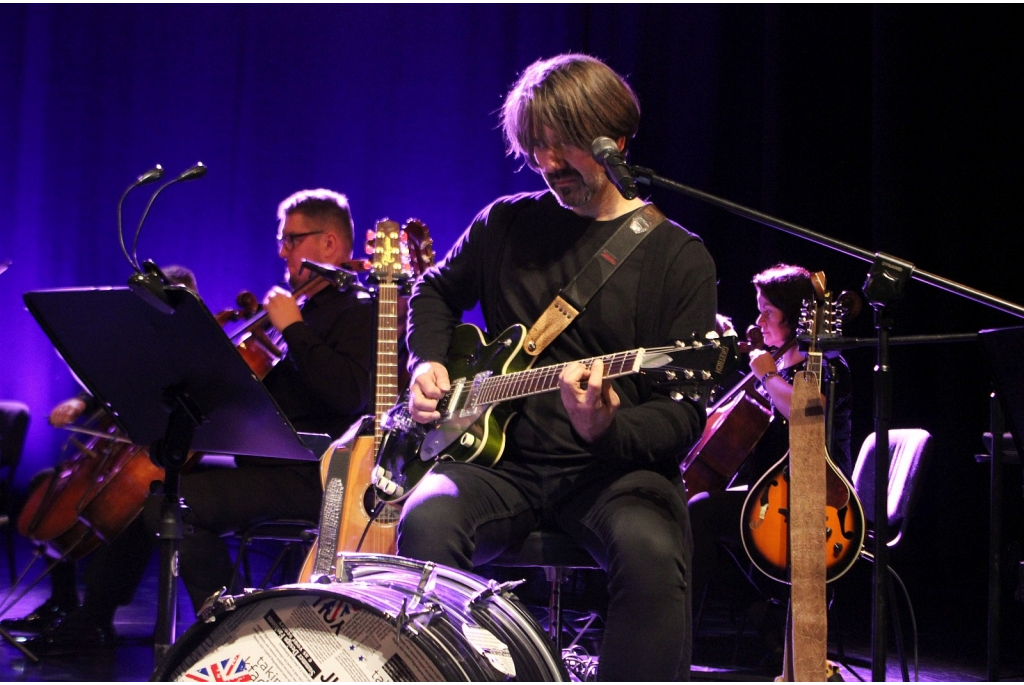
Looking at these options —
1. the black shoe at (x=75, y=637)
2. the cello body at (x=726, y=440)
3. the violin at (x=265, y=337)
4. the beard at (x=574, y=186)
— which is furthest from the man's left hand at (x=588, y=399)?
the black shoe at (x=75, y=637)

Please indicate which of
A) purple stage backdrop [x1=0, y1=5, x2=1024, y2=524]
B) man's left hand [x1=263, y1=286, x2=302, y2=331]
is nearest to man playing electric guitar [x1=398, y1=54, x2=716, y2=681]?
man's left hand [x1=263, y1=286, x2=302, y2=331]

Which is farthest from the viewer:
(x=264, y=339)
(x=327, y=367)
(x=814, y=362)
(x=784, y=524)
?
(x=264, y=339)

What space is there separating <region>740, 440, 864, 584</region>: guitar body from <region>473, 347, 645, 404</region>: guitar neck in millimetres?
1367

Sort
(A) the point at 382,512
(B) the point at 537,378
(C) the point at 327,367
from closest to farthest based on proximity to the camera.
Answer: (B) the point at 537,378 < (A) the point at 382,512 < (C) the point at 327,367

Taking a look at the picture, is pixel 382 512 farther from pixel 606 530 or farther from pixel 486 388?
pixel 606 530

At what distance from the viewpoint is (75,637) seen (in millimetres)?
3730

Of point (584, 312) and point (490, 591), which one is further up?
point (584, 312)

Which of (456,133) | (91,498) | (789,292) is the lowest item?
(91,498)

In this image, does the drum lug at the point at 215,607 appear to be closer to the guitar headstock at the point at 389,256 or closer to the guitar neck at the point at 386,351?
the guitar neck at the point at 386,351

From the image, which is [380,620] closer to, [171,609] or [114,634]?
[171,609]

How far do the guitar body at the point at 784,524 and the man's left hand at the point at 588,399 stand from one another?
4.52ft

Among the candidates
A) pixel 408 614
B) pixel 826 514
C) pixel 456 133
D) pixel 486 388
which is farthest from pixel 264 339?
pixel 456 133

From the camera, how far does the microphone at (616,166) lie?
79.7 inches

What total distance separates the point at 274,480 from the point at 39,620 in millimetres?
1248
